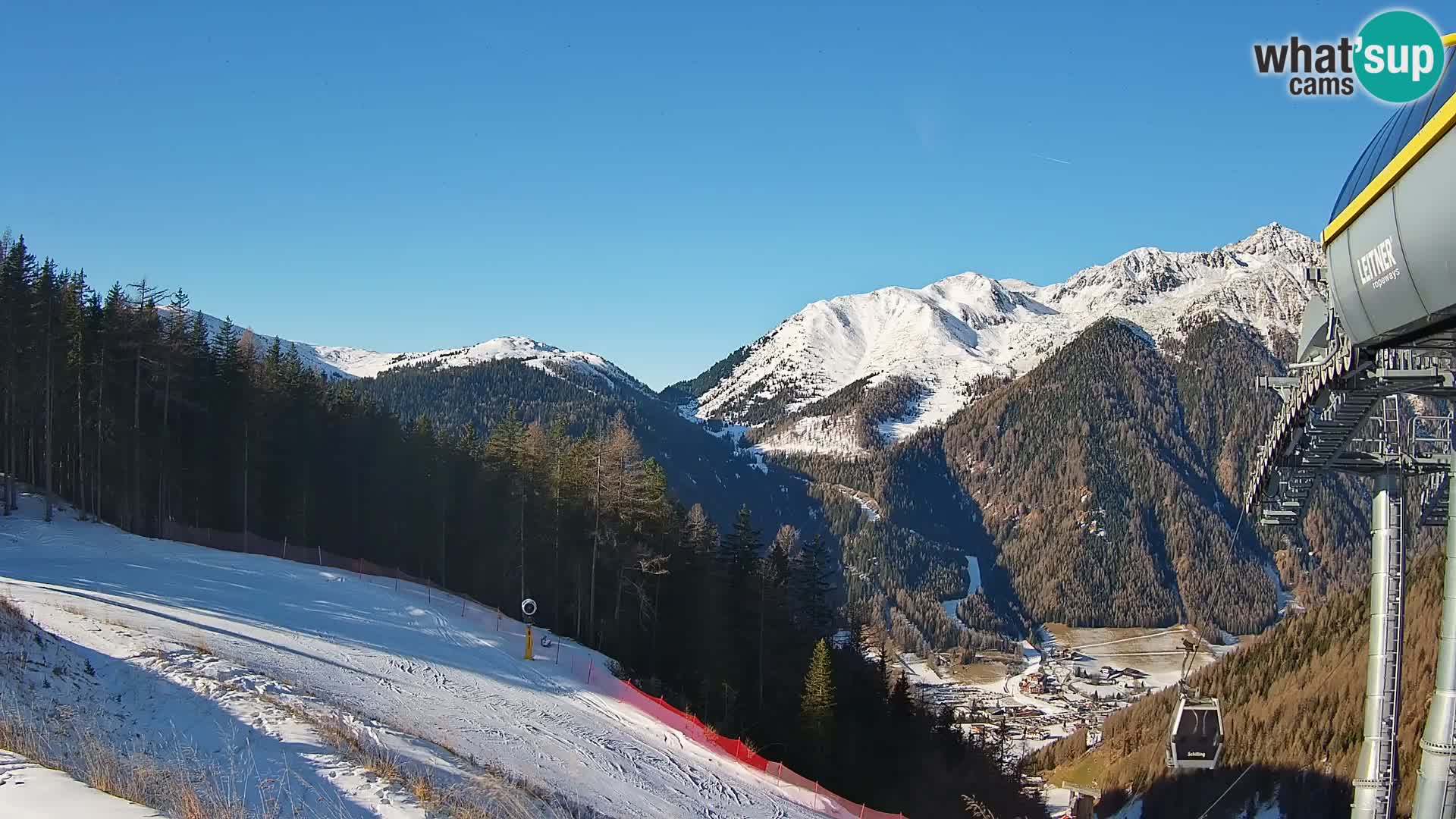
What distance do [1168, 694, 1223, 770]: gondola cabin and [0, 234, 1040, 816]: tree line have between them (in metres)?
20.6

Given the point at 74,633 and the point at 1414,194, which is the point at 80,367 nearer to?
the point at 74,633

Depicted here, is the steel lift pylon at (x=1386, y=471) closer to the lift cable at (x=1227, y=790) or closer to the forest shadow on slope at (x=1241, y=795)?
the forest shadow on slope at (x=1241, y=795)

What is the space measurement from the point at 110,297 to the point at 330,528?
15450 millimetres

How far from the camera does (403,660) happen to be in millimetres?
22703

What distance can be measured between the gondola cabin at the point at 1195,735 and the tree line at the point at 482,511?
20630 millimetres

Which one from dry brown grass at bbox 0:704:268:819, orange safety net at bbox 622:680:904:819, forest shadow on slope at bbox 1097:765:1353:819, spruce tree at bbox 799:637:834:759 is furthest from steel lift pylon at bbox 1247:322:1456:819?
forest shadow on slope at bbox 1097:765:1353:819

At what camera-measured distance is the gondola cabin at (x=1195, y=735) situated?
12617 mm

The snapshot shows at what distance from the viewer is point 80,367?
123 ft

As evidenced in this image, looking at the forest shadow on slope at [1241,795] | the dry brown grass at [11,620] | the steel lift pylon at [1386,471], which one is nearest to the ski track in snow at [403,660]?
the dry brown grass at [11,620]

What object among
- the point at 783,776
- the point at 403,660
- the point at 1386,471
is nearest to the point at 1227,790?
the point at 783,776

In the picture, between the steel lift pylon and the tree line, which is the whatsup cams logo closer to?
the steel lift pylon

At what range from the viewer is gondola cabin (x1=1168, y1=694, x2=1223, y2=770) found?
1262 cm

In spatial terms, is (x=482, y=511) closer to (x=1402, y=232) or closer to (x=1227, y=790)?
(x=1227, y=790)

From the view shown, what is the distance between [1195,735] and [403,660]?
17417 millimetres
